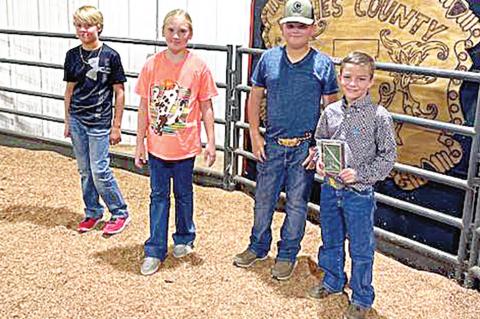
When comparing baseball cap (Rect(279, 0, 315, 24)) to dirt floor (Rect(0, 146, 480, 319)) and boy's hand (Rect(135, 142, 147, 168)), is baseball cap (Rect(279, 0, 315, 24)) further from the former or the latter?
dirt floor (Rect(0, 146, 480, 319))

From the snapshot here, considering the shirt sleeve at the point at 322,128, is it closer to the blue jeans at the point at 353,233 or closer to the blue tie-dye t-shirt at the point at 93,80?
the blue jeans at the point at 353,233

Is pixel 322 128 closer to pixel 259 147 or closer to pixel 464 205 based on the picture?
pixel 259 147

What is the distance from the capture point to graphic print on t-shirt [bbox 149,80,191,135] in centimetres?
304

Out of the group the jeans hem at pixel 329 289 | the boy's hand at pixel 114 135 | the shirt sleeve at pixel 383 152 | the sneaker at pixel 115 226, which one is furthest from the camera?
the sneaker at pixel 115 226

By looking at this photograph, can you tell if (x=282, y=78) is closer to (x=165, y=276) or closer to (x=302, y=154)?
A: (x=302, y=154)

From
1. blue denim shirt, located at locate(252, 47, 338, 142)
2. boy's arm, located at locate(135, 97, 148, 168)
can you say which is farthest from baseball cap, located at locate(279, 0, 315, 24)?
boy's arm, located at locate(135, 97, 148, 168)

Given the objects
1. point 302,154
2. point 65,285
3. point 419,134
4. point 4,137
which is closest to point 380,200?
point 419,134

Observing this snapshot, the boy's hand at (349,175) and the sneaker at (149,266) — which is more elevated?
the boy's hand at (349,175)

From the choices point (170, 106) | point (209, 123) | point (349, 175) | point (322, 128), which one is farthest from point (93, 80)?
point (349, 175)

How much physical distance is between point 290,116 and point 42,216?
77.4 inches

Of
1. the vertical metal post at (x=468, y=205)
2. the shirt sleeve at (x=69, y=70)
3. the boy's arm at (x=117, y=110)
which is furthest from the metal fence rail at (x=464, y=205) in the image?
the shirt sleeve at (x=69, y=70)

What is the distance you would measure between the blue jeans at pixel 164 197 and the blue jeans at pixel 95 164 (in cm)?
52

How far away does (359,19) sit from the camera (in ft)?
11.7

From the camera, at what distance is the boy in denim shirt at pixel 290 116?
9.43 ft
